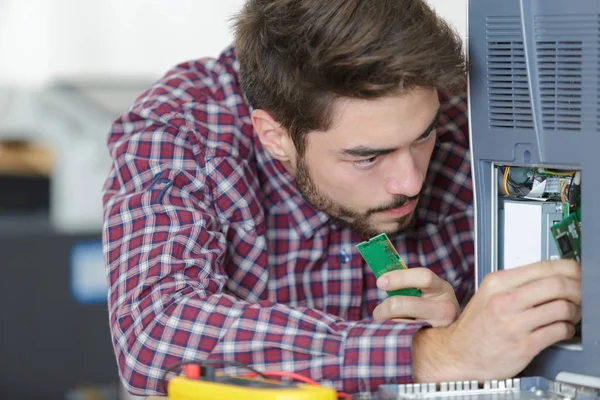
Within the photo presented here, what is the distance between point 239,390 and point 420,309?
1.24 feet

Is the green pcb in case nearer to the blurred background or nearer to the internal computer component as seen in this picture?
the internal computer component

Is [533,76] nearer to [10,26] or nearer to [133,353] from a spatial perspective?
[133,353]

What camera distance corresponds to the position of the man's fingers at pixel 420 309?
46.2 inches

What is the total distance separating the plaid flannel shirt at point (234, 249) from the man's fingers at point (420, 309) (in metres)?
0.07

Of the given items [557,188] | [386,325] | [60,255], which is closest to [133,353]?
[386,325]

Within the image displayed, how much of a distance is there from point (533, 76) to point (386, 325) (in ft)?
1.10

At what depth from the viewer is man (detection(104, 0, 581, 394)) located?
1067 millimetres

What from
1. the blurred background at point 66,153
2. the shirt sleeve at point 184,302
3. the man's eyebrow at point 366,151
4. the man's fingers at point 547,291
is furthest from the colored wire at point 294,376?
the blurred background at point 66,153

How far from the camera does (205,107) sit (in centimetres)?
145

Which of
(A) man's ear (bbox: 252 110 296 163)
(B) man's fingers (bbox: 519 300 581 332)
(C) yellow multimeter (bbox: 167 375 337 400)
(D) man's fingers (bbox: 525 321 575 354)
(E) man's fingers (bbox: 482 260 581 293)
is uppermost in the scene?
(A) man's ear (bbox: 252 110 296 163)

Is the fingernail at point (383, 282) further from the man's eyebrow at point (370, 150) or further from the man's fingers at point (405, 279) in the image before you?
the man's eyebrow at point (370, 150)

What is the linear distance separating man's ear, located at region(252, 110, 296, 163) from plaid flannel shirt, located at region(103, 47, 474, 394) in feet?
0.13

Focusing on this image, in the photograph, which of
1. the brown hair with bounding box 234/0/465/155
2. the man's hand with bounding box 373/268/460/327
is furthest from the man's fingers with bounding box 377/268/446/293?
the brown hair with bounding box 234/0/465/155

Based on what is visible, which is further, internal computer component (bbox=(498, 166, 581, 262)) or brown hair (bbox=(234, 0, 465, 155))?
brown hair (bbox=(234, 0, 465, 155))
